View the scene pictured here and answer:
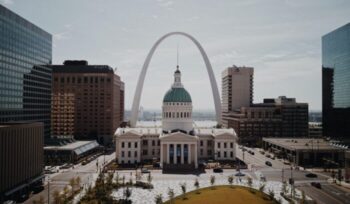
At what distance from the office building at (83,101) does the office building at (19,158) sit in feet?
293

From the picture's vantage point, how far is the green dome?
425 ft

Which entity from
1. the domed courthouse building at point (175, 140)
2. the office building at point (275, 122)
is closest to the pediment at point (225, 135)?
the domed courthouse building at point (175, 140)

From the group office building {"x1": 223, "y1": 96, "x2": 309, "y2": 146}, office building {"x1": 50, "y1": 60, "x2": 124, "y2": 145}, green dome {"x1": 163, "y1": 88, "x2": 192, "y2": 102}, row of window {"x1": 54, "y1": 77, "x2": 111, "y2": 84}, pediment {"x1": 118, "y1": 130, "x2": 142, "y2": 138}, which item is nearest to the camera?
pediment {"x1": 118, "y1": 130, "x2": 142, "y2": 138}

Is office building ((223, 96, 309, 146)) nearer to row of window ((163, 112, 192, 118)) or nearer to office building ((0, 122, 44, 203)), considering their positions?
row of window ((163, 112, 192, 118))

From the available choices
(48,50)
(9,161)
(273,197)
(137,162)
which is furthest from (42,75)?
→ (273,197)

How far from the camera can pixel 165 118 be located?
130 m

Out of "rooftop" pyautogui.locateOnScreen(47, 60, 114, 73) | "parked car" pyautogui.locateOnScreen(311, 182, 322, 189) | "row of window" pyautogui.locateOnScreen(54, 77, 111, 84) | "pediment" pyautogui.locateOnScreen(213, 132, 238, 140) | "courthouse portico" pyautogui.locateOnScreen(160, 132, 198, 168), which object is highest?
"rooftop" pyautogui.locateOnScreen(47, 60, 114, 73)

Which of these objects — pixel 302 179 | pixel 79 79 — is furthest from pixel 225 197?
pixel 79 79

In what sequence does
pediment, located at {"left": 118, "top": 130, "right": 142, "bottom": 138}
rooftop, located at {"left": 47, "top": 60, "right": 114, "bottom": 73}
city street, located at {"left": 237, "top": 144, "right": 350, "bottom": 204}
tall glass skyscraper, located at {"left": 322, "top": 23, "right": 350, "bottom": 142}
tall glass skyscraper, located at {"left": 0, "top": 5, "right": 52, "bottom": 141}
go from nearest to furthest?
city street, located at {"left": 237, "top": 144, "right": 350, "bottom": 204} < tall glass skyscraper, located at {"left": 0, "top": 5, "right": 52, "bottom": 141} < pediment, located at {"left": 118, "top": 130, "right": 142, "bottom": 138} < tall glass skyscraper, located at {"left": 322, "top": 23, "right": 350, "bottom": 142} < rooftop, located at {"left": 47, "top": 60, "right": 114, "bottom": 73}

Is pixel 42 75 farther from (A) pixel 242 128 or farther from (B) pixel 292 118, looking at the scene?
(B) pixel 292 118

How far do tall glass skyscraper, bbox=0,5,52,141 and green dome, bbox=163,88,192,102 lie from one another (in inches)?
1809

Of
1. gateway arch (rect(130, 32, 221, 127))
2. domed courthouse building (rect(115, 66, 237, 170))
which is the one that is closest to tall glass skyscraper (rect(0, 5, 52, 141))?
domed courthouse building (rect(115, 66, 237, 170))

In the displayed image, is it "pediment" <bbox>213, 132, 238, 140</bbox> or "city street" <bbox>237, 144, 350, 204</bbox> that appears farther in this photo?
"pediment" <bbox>213, 132, 238, 140</bbox>

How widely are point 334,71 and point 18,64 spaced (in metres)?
129
